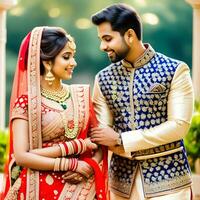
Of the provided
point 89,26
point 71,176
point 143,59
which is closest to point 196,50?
point 89,26

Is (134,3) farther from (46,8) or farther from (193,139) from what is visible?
(193,139)

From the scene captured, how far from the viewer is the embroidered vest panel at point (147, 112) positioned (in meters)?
4.87

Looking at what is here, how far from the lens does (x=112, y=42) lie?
4.82 meters

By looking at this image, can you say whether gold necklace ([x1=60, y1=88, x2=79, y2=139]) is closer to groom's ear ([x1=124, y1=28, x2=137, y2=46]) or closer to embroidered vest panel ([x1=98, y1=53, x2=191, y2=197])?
embroidered vest panel ([x1=98, y1=53, x2=191, y2=197])

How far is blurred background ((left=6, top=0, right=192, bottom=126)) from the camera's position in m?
12.7

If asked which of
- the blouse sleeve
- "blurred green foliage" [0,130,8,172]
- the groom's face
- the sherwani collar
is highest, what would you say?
the groom's face

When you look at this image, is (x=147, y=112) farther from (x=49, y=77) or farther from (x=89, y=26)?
(x=89, y=26)

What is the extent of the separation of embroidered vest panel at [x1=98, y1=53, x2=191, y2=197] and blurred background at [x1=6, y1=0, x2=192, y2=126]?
7.71 m

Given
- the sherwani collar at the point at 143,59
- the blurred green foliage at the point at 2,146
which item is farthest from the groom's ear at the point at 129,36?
the blurred green foliage at the point at 2,146

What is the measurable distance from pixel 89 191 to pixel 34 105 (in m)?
0.58

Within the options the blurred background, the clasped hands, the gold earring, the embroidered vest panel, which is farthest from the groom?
the blurred background

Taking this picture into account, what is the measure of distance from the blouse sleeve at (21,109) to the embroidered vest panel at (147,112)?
0.55m

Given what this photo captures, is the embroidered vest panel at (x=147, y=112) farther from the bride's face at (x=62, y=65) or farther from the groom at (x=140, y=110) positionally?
the bride's face at (x=62, y=65)

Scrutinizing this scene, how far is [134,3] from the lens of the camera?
12812 mm
